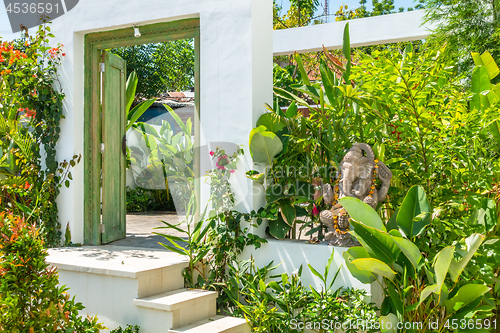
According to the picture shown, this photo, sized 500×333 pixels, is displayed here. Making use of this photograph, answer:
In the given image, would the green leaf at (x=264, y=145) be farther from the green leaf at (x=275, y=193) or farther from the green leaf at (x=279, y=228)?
the green leaf at (x=279, y=228)

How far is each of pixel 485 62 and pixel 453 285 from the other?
1983 millimetres

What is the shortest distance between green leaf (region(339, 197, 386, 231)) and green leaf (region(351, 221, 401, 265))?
71 mm

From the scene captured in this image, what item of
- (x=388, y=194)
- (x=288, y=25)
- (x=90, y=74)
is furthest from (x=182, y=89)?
(x=388, y=194)

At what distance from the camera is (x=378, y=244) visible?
3.38m

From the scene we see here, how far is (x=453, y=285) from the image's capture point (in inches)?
140

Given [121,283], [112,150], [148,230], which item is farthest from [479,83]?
[148,230]

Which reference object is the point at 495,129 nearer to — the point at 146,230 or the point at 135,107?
the point at 146,230

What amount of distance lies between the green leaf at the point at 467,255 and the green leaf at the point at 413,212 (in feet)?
1.04

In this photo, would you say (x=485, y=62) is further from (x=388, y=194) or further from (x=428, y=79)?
(x=388, y=194)

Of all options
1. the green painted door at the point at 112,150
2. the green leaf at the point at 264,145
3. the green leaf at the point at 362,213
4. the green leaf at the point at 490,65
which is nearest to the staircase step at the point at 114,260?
the green painted door at the point at 112,150

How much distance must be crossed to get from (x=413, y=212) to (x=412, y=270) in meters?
0.40

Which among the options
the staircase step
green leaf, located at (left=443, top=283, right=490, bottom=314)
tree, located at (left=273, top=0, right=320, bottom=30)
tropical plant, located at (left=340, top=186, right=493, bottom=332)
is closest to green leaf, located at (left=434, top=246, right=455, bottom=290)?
tropical plant, located at (left=340, top=186, right=493, bottom=332)

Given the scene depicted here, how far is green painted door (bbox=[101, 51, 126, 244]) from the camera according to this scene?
5.58m

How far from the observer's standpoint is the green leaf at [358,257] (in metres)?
3.51
